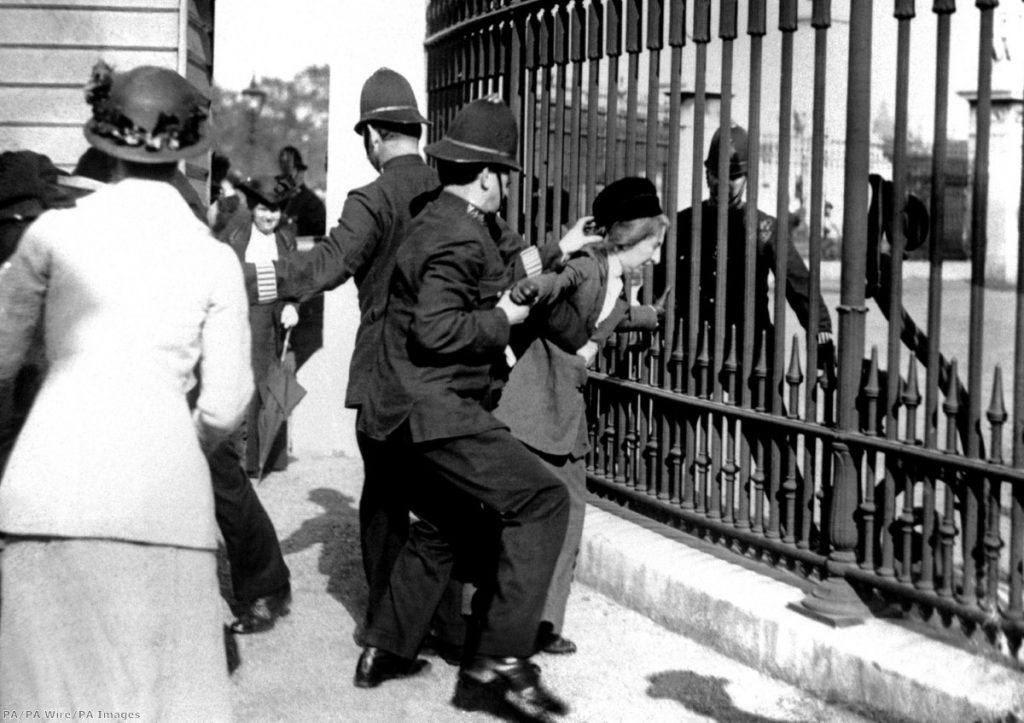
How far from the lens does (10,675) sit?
296cm

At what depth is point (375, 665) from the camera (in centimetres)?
471

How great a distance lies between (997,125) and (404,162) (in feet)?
7.37

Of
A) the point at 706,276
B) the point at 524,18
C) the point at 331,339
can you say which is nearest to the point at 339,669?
the point at 706,276

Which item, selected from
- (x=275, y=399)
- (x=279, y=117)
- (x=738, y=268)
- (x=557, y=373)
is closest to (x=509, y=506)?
(x=557, y=373)

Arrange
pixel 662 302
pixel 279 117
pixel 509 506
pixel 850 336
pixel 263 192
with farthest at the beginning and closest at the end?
pixel 279 117
pixel 263 192
pixel 662 302
pixel 850 336
pixel 509 506

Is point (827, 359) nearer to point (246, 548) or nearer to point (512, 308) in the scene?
point (512, 308)

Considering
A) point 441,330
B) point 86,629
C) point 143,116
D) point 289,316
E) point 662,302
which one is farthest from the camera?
point 289,316

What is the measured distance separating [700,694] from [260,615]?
1771 mm

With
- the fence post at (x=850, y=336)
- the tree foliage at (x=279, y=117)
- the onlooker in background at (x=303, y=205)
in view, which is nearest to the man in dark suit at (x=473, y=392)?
the fence post at (x=850, y=336)

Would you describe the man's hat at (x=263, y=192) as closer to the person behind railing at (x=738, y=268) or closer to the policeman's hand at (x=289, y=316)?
the policeman's hand at (x=289, y=316)

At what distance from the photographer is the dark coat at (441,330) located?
14.0 ft

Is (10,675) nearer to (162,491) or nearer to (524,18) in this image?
(162,491)

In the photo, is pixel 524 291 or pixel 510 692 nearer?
pixel 524 291

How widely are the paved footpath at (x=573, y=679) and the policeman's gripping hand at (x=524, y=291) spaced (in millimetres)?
1356
